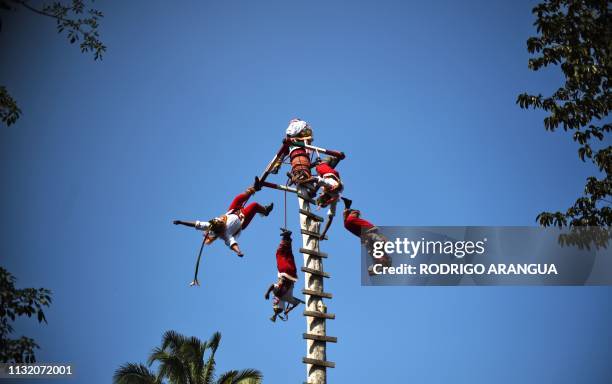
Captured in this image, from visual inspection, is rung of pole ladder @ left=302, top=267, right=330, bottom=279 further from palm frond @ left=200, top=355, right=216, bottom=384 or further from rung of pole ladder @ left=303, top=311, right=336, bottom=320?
palm frond @ left=200, top=355, right=216, bottom=384

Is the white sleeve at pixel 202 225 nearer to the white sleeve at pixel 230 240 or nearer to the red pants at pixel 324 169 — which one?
the white sleeve at pixel 230 240

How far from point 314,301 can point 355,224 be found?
60.1 inches

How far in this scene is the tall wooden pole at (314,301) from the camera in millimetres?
14469

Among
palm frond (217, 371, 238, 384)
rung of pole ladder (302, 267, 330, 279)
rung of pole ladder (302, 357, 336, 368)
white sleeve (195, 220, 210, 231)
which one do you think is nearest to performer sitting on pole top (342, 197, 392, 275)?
rung of pole ladder (302, 267, 330, 279)

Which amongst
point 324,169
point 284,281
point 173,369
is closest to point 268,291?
point 284,281

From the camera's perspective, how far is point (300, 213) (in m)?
15.5

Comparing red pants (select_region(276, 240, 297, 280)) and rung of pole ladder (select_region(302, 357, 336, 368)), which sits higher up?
red pants (select_region(276, 240, 297, 280))

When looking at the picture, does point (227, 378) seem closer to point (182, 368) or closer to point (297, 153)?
point (182, 368)

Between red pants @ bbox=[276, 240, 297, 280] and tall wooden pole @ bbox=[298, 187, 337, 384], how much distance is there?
411 mm

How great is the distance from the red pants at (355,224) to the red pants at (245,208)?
1.75 metres

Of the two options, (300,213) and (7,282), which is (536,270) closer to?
(300,213)

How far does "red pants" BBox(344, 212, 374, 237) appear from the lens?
15352 mm

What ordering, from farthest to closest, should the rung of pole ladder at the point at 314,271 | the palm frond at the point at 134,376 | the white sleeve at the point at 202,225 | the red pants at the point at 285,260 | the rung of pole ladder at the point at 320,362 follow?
the palm frond at the point at 134,376, the white sleeve at the point at 202,225, the red pants at the point at 285,260, the rung of pole ladder at the point at 314,271, the rung of pole ladder at the point at 320,362

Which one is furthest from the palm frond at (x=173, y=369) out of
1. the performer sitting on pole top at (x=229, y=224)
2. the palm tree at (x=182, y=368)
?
the performer sitting on pole top at (x=229, y=224)
